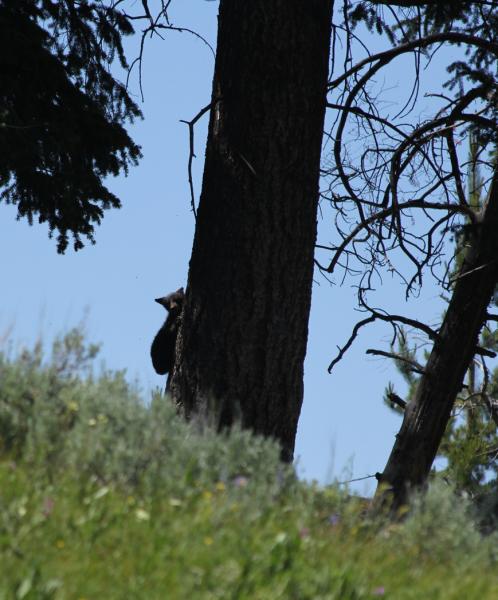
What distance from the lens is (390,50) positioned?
32.2ft

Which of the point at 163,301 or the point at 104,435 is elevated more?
the point at 163,301

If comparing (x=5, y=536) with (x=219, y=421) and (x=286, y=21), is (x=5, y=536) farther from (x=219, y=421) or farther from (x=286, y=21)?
(x=286, y=21)

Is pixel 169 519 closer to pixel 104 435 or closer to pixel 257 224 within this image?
pixel 104 435

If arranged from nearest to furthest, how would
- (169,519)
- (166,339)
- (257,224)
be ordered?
1. (169,519)
2. (257,224)
3. (166,339)

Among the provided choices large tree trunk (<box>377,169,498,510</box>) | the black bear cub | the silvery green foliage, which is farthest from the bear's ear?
the silvery green foliage

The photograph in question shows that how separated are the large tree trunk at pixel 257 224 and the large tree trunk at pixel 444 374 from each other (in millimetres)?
2282

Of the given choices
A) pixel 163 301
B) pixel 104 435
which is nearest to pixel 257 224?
pixel 104 435

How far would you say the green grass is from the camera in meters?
4.27

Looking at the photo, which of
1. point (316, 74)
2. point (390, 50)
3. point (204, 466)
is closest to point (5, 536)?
point (204, 466)

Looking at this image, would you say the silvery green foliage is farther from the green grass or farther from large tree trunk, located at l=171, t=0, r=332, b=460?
large tree trunk, located at l=171, t=0, r=332, b=460

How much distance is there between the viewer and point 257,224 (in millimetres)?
7402

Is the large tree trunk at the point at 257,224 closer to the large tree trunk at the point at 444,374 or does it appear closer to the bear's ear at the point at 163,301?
the large tree trunk at the point at 444,374

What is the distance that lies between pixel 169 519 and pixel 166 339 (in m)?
5.51

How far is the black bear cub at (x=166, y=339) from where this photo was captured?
33.4 ft
